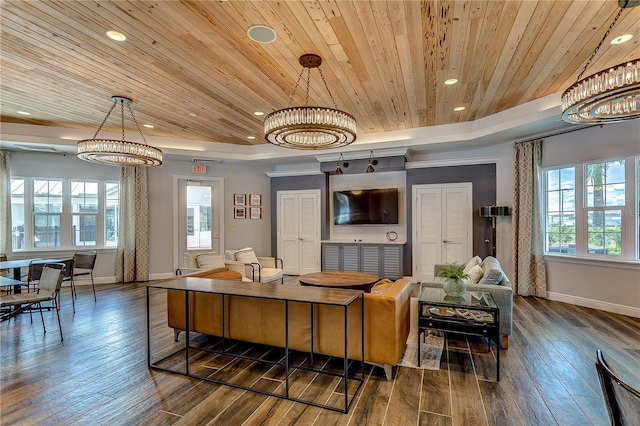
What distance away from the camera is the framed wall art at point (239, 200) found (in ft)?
25.2

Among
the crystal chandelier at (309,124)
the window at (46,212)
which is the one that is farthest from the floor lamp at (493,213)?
the window at (46,212)

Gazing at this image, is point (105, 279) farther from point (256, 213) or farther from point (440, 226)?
point (440, 226)

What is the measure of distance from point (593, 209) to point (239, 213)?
22.5ft

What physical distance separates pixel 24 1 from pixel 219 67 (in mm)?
1562

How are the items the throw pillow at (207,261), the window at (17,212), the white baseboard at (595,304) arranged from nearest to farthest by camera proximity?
the white baseboard at (595,304) < the throw pillow at (207,261) < the window at (17,212)

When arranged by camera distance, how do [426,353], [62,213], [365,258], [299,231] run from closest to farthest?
[426,353], [62,213], [365,258], [299,231]

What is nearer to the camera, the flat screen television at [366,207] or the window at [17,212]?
the window at [17,212]

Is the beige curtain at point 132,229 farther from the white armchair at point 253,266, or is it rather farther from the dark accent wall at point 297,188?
the dark accent wall at point 297,188

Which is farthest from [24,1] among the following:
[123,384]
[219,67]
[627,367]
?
[627,367]

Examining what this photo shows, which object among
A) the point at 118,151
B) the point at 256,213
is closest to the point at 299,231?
the point at 256,213

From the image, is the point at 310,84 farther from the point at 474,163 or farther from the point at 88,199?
the point at 88,199

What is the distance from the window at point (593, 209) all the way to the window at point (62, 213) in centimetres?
874

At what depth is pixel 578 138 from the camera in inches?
192

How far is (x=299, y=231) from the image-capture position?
760 cm
